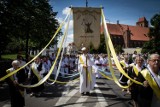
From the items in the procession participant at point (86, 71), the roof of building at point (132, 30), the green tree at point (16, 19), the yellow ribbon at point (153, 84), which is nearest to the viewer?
the yellow ribbon at point (153, 84)

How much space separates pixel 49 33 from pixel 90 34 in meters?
23.6

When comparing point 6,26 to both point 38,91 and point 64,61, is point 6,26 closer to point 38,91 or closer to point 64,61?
point 64,61

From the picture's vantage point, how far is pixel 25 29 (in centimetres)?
2702

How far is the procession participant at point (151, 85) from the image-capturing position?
4422 millimetres

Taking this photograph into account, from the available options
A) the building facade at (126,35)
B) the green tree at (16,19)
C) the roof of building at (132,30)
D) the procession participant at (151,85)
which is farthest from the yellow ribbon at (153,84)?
the roof of building at (132,30)

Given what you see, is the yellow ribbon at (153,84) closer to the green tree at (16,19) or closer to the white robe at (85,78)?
the white robe at (85,78)

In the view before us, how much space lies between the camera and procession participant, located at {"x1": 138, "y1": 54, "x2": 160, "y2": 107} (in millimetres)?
4422

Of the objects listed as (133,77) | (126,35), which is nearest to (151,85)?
(133,77)

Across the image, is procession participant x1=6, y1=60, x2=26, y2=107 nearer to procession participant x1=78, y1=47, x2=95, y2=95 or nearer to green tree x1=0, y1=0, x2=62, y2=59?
procession participant x1=78, y1=47, x2=95, y2=95

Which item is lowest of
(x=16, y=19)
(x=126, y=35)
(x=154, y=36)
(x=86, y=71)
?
(x=86, y=71)

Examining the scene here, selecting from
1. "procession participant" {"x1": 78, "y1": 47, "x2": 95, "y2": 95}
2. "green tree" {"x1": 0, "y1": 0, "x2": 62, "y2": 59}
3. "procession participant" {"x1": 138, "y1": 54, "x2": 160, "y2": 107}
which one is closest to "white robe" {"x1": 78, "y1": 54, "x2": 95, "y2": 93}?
"procession participant" {"x1": 78, "y1": 47, "x2": 95, "y2": 95}

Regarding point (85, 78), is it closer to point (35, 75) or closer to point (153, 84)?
point (35, 75)

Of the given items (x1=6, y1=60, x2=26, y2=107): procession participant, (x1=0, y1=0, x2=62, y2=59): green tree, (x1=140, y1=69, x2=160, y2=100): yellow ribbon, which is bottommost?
(x1=6, y1=60, x2=26, y2=107): procession participant

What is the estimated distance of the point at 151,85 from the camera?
4.44 m
